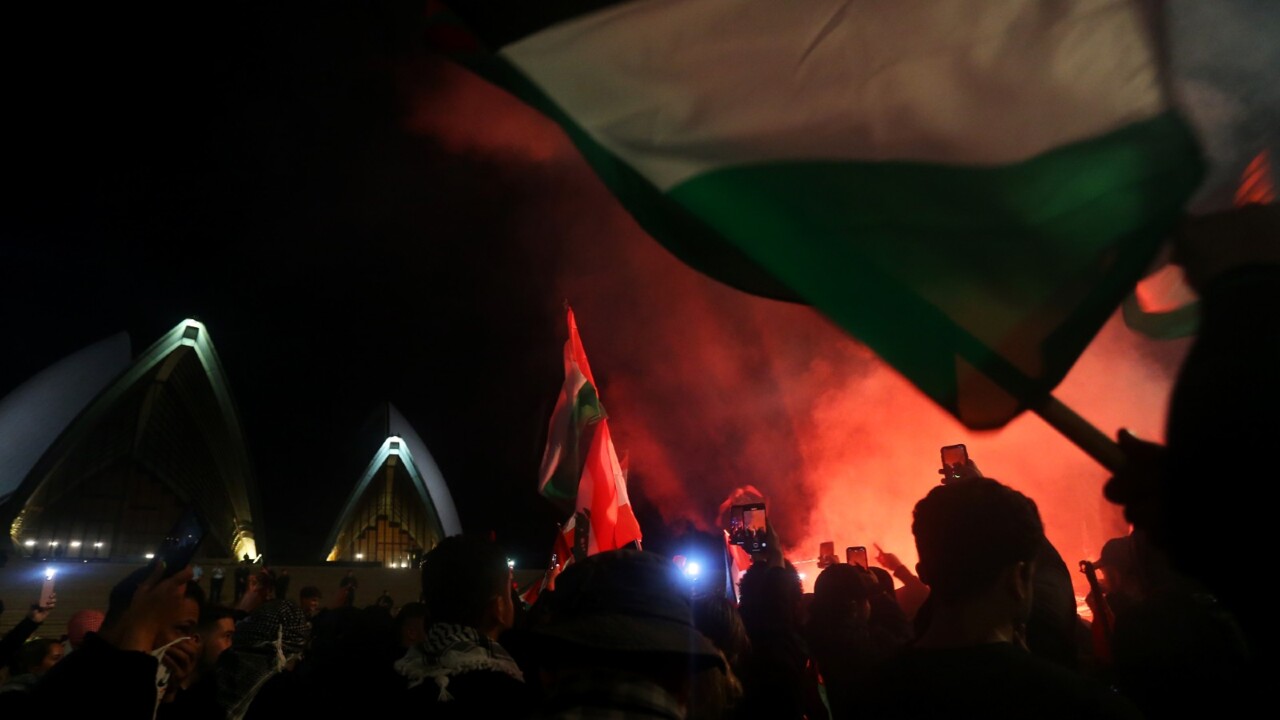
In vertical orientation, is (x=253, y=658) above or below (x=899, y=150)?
below

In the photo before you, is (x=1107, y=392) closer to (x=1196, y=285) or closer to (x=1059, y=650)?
(x=1059, y=650)

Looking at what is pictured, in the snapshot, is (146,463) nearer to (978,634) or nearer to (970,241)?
(978,634)

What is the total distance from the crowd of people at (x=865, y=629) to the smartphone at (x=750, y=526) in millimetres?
988

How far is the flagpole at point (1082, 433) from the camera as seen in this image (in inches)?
39.3

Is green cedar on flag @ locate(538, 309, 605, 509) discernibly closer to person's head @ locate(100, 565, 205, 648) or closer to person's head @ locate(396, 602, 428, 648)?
person's head @ locate(396, 602, 428, 648)

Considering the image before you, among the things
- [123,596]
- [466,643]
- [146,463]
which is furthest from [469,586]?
[146,463]

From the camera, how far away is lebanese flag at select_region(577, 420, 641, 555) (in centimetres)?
579

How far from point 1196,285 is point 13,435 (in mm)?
32949

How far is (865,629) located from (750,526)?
1654 mm

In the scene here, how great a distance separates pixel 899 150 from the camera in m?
1.23

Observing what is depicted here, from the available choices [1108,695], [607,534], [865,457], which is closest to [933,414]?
[865,457]

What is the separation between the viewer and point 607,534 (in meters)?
5.80

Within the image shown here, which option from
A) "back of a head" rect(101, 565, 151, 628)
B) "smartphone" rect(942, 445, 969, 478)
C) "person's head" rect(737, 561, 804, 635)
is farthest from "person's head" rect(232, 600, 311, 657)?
"smartphone" rect(942, 445, 969, 478)

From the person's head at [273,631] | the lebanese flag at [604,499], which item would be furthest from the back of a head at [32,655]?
the lebanese flag at [604,499]
